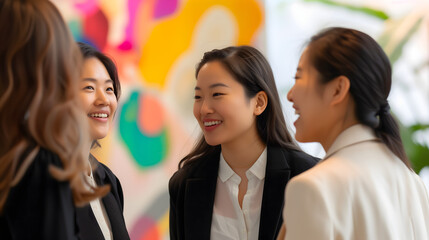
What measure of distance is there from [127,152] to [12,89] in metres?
2.43

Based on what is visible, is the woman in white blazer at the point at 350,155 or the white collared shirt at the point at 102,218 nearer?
the woman in white blazer at the point at 350,155

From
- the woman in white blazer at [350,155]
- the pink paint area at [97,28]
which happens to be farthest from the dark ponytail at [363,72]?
the pink paint area at [97,28]

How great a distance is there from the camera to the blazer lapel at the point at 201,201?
2.08m

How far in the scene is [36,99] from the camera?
3.61 ft

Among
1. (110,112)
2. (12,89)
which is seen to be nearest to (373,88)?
(12,89)

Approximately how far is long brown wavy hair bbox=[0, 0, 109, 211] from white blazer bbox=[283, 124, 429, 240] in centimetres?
52

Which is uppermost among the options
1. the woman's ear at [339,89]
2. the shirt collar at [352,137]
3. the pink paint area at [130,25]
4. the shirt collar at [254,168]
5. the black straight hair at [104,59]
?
the pink paint area at [130,25]

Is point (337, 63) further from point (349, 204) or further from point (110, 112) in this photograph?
point (110, 112)

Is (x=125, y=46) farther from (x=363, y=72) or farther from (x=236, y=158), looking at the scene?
(x=363, y=72)

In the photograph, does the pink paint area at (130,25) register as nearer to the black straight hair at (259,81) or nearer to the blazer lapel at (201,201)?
the black straight hair at (259,81)

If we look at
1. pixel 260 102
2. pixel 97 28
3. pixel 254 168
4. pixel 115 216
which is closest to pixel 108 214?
pixel 115 216

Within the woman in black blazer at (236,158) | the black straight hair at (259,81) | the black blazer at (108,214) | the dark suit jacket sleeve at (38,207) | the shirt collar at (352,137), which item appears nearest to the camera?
the dark suit jacket sleeve at (38,207)

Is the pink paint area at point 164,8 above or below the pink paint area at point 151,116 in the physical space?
above

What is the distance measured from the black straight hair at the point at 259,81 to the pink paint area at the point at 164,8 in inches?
62.5
